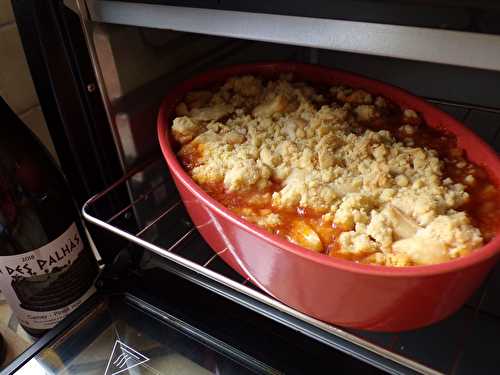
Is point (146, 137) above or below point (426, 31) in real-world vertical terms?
below

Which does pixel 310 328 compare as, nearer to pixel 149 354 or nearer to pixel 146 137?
pixel 149 354

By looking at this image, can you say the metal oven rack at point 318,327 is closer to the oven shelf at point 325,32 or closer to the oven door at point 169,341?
the oven door at point 169,341

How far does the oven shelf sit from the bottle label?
27cm

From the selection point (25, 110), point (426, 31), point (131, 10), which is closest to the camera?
point (426, 31)

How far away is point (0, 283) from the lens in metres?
0.57

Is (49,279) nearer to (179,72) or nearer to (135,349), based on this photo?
(135,349)

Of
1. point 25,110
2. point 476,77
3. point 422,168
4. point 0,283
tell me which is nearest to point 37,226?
point 0,283

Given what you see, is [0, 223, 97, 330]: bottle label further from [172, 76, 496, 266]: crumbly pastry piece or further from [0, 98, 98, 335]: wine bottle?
[172, 76, 496, 266]: crumbly pastry piece

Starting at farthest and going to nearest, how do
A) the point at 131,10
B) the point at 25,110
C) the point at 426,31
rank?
the point at 25,110 < the point at 131,10 < the point at 426,31

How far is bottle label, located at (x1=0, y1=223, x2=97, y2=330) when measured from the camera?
21.5 inches

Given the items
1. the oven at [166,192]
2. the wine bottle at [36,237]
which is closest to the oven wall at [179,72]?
the oven at [166,192]

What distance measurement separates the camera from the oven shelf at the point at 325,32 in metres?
0.32

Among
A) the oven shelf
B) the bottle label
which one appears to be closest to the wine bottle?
the bottle label

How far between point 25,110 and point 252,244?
465mm
